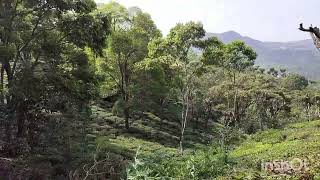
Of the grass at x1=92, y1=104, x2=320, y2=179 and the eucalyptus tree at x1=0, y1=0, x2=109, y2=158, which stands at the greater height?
the eucalyptus tree at x1=0, y1=0, x2=109, y2=158

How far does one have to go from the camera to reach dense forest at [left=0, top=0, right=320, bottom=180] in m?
13.5

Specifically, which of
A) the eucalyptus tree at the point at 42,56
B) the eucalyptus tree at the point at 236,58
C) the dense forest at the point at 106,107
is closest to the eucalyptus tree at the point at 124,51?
the dense forest at the point at 106,107

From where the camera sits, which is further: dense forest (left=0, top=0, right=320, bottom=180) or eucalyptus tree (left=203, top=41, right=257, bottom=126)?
eucalyptus tree (left=203, top=41, right=257, bottom=126)

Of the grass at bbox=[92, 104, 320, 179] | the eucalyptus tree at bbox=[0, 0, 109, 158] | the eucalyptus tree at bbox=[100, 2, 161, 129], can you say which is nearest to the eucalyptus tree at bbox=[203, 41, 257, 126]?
the grass at bbox=[92, 104, 320, 179]

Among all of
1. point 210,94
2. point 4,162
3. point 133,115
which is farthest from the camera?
point 210,94

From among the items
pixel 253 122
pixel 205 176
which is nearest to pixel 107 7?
pixel 253 122

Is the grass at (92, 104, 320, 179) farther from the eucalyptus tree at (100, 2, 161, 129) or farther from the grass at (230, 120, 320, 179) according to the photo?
the eucalyptus tree at (100, 2, 161, 129)

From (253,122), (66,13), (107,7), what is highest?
(107,7)

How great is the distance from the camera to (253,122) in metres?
40.7

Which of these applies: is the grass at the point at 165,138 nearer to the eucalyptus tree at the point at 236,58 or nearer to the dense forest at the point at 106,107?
the dense forest at the point at 106,107

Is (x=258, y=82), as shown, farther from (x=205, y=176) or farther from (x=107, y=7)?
(x=205, y=176)

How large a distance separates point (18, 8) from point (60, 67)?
129 inches

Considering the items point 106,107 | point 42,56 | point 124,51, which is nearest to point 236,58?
point 124,51

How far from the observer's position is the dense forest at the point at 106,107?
13485 mm
